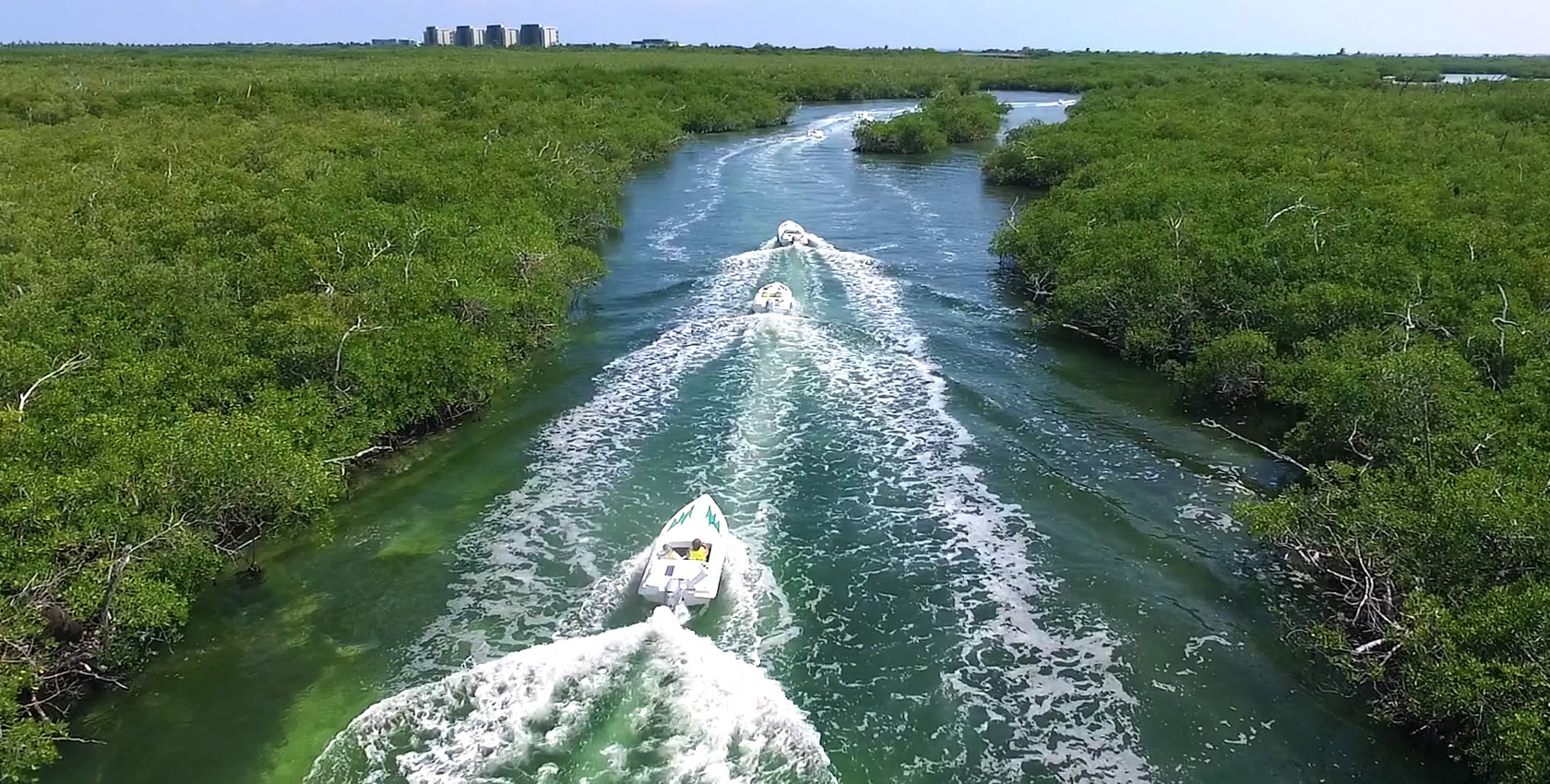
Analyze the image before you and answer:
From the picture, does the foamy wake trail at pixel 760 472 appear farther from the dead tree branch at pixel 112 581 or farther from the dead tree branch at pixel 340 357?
the dead tree branch at pixel 112 581

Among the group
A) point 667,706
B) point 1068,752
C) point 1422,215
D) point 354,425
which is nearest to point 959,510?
point 1068,752

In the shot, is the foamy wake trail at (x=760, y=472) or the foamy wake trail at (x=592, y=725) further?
the foamy wake trail at (x=760, y=472)

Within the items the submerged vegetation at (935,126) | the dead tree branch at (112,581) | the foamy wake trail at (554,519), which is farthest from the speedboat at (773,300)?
the submerged vegetation at (935,126)

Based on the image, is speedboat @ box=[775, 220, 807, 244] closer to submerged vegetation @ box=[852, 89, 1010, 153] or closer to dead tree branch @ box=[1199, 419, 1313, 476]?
dead tree branch @ box=[1199, 419, 1313, 476]

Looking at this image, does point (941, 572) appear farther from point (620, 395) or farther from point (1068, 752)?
point (620, 395)

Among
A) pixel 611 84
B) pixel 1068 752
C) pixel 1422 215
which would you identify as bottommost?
pixel 1068 752

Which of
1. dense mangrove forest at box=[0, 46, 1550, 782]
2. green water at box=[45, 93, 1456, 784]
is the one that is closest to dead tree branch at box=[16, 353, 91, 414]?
dense mangrove forest at box=[0, 46, 1550, 782]

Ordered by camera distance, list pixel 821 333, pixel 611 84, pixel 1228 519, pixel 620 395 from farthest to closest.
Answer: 1. pixel 611 84
2. pixel 821 333
3. pixel 620 395
4. pixel 1228 519
